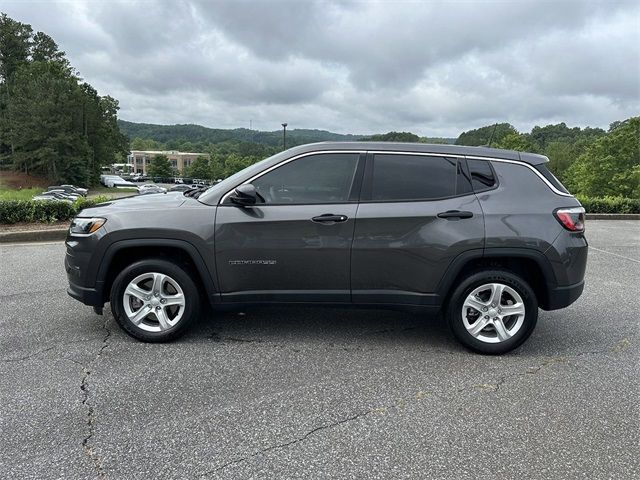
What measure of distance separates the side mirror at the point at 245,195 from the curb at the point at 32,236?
6836 millimetres

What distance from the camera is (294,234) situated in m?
3.65

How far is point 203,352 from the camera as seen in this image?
12.1ft

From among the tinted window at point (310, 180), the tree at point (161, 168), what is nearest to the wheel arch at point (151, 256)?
the tinted window at point (310, 180)

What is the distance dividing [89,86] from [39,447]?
7936 centimetres

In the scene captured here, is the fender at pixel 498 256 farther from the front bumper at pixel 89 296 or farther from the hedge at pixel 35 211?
the hedge at pixel 35 211

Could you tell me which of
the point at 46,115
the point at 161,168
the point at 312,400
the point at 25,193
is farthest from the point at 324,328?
the point at 161,168

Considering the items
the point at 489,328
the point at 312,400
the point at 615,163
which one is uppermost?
the point at 615,163

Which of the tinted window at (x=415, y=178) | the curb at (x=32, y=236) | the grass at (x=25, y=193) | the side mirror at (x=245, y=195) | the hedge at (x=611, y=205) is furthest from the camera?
the hedge at (x=611, y=205)

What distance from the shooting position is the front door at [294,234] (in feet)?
12.0

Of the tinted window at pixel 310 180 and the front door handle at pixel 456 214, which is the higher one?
the tinted window at pixel 310 180

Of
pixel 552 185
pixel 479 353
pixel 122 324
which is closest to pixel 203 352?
pixel 122 324

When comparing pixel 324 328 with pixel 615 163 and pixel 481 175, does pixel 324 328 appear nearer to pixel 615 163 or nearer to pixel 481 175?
pixel 481 175

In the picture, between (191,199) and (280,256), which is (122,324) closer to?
(191,199)

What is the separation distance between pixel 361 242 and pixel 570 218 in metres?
1.68
